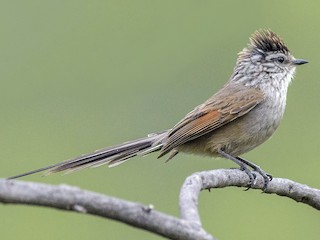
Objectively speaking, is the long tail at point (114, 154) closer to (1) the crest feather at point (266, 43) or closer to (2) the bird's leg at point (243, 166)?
(2) the bird's leg at point (243, 166)

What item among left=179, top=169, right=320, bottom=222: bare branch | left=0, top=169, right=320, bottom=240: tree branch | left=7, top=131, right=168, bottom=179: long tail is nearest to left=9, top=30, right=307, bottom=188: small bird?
left=7, top=131, right=168, bottom=179: long tail

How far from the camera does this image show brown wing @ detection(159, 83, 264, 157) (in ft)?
19.2

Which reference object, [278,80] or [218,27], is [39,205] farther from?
[218,27]

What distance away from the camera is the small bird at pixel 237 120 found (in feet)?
19.0

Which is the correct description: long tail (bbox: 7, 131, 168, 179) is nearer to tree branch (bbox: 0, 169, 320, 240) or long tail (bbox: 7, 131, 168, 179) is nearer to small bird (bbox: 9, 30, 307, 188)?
small bird (bbox: 9, 30, 307, 188)

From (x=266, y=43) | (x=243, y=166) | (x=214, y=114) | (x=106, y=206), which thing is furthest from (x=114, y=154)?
(x=106, y=206)

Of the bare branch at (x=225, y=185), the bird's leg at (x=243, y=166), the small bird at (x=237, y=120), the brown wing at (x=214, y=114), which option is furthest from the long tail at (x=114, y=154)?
the bare branch at (x=225, y=185)

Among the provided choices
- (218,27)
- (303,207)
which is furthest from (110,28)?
(303,207)

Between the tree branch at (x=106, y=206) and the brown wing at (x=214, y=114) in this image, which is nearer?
the tree branch at (x=106, y=206)

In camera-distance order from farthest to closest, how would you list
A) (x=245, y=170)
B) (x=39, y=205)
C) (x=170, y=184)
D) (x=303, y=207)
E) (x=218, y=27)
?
(x=218, y=27) < (x=303, y=207) < (x=170, y=184) < (x=245, y=170) < (x=39, y=205)

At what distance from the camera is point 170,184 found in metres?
7.82

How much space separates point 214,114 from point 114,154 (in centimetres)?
93

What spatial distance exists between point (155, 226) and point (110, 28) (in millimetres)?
9235

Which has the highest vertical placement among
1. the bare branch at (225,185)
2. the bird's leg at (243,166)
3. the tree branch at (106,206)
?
the bird's leg at (243,166)
